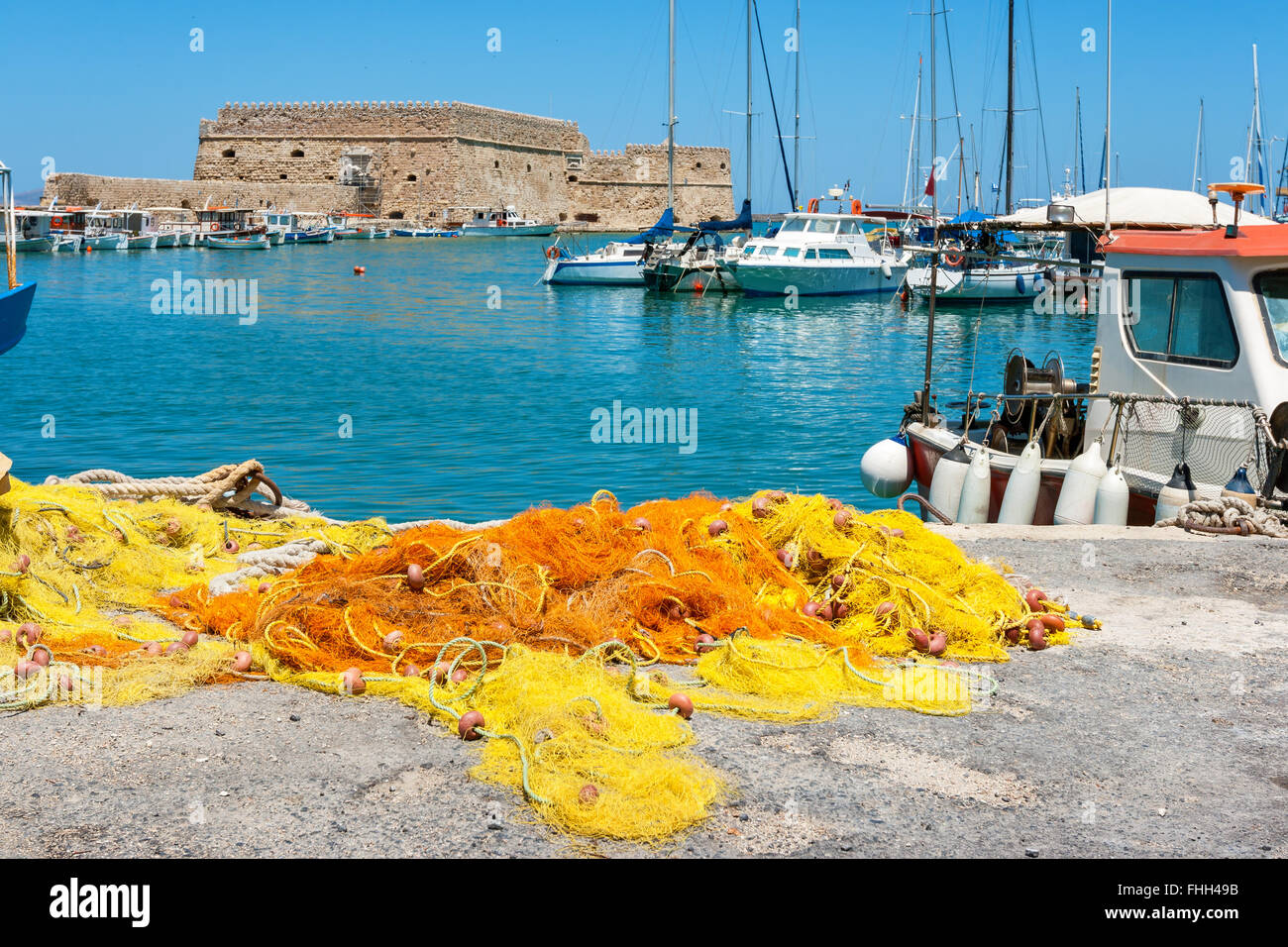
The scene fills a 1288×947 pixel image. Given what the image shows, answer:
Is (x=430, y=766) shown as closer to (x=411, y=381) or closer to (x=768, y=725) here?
(x=768, y=725)

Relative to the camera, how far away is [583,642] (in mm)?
4891

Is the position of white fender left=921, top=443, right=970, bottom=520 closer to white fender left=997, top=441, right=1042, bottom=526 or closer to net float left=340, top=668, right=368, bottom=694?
white fender left=997, top=441, right=1042, bottom=526

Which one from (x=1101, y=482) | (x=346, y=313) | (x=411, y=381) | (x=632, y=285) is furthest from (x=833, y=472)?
(x=632, y=285)

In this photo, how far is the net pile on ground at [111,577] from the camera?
4559 mm

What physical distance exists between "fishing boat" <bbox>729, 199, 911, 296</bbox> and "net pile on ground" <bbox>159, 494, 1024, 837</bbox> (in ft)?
104

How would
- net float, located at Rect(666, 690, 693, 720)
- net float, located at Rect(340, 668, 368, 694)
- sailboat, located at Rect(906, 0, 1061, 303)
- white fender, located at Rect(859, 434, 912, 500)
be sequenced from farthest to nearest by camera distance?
sailboat, located at Rect(906, 0, 1061, 303), white fender, located at Rect(859, 434, 912, 500), net float, located at Rect(340, 668, 368, 694), net float, located at Rect(666, 690, 693, 720)

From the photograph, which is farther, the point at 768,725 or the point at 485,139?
the point at 485,139

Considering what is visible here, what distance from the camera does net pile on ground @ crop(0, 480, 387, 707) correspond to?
4559mm

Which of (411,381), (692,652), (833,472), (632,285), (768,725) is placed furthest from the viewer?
(632,285)

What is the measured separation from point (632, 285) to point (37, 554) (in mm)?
37617

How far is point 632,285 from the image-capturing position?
42500 millimetres

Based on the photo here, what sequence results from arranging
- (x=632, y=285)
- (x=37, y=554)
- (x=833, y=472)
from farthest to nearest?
1. (x=632, y=285)
2. (x=833, y=472)
3. (x=37, y=554)

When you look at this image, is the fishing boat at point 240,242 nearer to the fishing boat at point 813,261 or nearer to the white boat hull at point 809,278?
the fishing boat at point 813,261

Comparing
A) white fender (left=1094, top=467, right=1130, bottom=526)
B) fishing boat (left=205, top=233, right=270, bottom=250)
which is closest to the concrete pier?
white fender (left=1094, top=467, right=1130, bottom=526)
